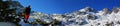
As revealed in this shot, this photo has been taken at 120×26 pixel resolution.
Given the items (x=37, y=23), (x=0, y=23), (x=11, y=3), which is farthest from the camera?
(x=37, y=23)

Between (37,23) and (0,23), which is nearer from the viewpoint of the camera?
(0,23)

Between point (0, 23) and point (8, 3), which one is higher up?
point (8, 3)

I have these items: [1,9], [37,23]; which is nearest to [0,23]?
[1,9]

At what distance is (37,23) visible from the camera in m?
22.8

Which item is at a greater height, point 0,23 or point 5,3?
point 5,3

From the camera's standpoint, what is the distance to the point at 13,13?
17.4 m

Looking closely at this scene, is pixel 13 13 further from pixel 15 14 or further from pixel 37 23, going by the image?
pixel 37 23

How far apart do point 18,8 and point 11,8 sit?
509 millimetres

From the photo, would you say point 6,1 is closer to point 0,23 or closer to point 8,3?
point 8,3

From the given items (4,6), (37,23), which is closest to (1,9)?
(4,6)

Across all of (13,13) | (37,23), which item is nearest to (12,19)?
(13,13)

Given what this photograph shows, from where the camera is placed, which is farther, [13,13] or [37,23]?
[37,23]

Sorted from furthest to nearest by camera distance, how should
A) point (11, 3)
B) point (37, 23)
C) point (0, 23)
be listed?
point (37, 23) → point (11, 3) → point (0, 23)

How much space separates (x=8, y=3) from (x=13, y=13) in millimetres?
624
